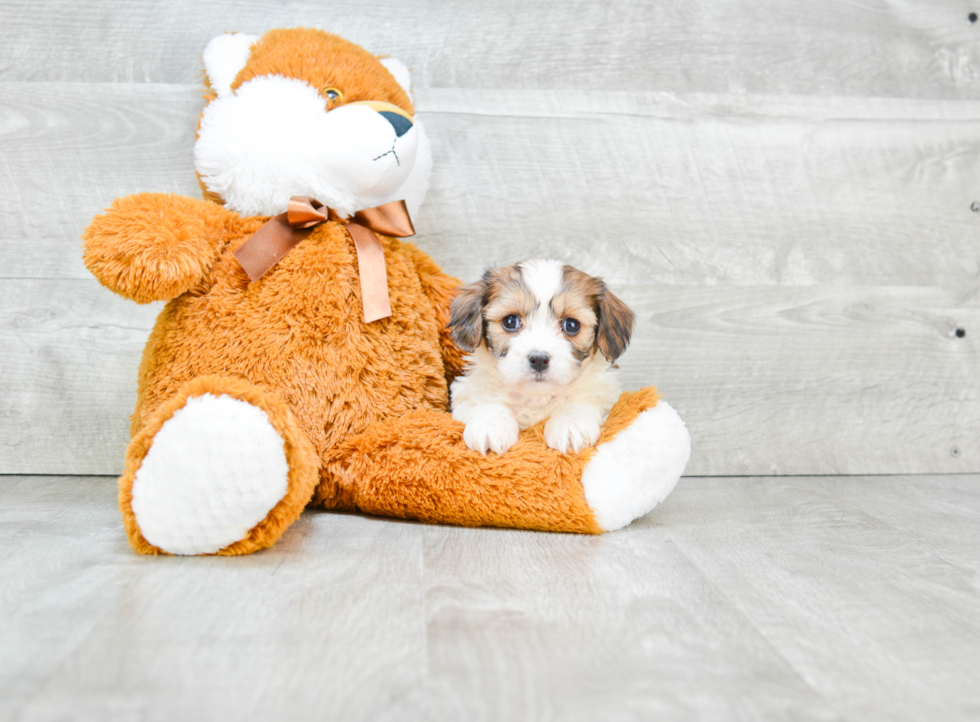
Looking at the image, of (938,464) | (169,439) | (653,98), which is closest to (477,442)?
(169,439)

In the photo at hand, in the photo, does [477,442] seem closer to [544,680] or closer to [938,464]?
[544,680]

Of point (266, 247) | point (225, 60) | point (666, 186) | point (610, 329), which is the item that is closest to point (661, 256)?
point (666, 186)

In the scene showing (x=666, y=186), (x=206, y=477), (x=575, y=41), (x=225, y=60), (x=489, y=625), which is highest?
(x=575, y=41)

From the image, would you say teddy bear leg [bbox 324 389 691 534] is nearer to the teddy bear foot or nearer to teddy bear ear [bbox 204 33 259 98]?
the teddy bear foot

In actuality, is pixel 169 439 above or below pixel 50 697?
above

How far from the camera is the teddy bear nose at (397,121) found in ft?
5.05

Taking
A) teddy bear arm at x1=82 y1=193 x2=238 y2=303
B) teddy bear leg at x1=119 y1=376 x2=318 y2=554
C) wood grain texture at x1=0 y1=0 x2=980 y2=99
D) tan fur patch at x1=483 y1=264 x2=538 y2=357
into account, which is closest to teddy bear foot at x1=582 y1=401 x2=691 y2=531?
tan fur patch at x1=483 y1=264 x2=538 y2=357

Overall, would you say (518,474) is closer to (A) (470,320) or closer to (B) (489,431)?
(B) (489,431)

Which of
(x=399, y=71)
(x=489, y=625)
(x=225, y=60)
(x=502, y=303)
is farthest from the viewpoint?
(x=399, y=71)

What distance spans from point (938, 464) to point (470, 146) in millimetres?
1592

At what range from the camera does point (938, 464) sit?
2.21 metres

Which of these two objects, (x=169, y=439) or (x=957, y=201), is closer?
(x=169, y=439)

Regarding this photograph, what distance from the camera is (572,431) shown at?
1.48 metres

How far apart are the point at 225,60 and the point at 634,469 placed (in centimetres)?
121
